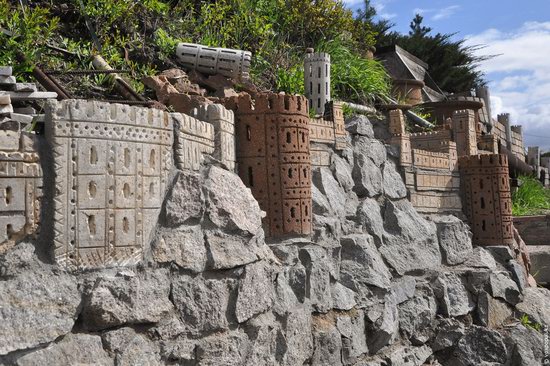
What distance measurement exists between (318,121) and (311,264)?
1605mm

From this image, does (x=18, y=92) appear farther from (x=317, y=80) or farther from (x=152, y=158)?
(x=317, y=80)

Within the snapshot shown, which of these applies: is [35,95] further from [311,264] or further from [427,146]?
[427,146]

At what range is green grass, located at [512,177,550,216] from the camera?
12.1 m

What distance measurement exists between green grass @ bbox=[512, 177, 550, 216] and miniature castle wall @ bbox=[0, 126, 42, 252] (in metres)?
9.62

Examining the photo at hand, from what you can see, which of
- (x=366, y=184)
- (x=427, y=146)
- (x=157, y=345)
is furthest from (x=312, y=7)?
(x=157, y=345)

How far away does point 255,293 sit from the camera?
497 cm

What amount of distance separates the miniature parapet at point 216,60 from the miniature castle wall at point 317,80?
0.70 m

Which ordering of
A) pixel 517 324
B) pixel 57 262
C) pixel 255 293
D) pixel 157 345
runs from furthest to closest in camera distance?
1. pixel 517 324
2. pixel 255 293
3. pixel 157 345
4. pixel 57 262

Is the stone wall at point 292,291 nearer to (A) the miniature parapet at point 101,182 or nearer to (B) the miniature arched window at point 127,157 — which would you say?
(A) the miniature parapet at point 101,182

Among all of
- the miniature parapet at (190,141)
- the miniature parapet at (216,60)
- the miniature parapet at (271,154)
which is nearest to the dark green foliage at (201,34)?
A: the miniature parapet at (216,60)

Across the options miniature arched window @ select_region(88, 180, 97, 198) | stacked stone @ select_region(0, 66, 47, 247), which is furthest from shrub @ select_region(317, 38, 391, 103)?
stacked stone @ select_region(0, 66, 47, 247)

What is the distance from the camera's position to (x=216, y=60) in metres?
7.30

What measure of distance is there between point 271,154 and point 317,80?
87.8 inches

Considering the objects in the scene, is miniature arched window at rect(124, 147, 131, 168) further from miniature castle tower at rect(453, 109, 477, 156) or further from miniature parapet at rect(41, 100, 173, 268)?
miniature castle tower at rect(453, 109, 477, 156)
